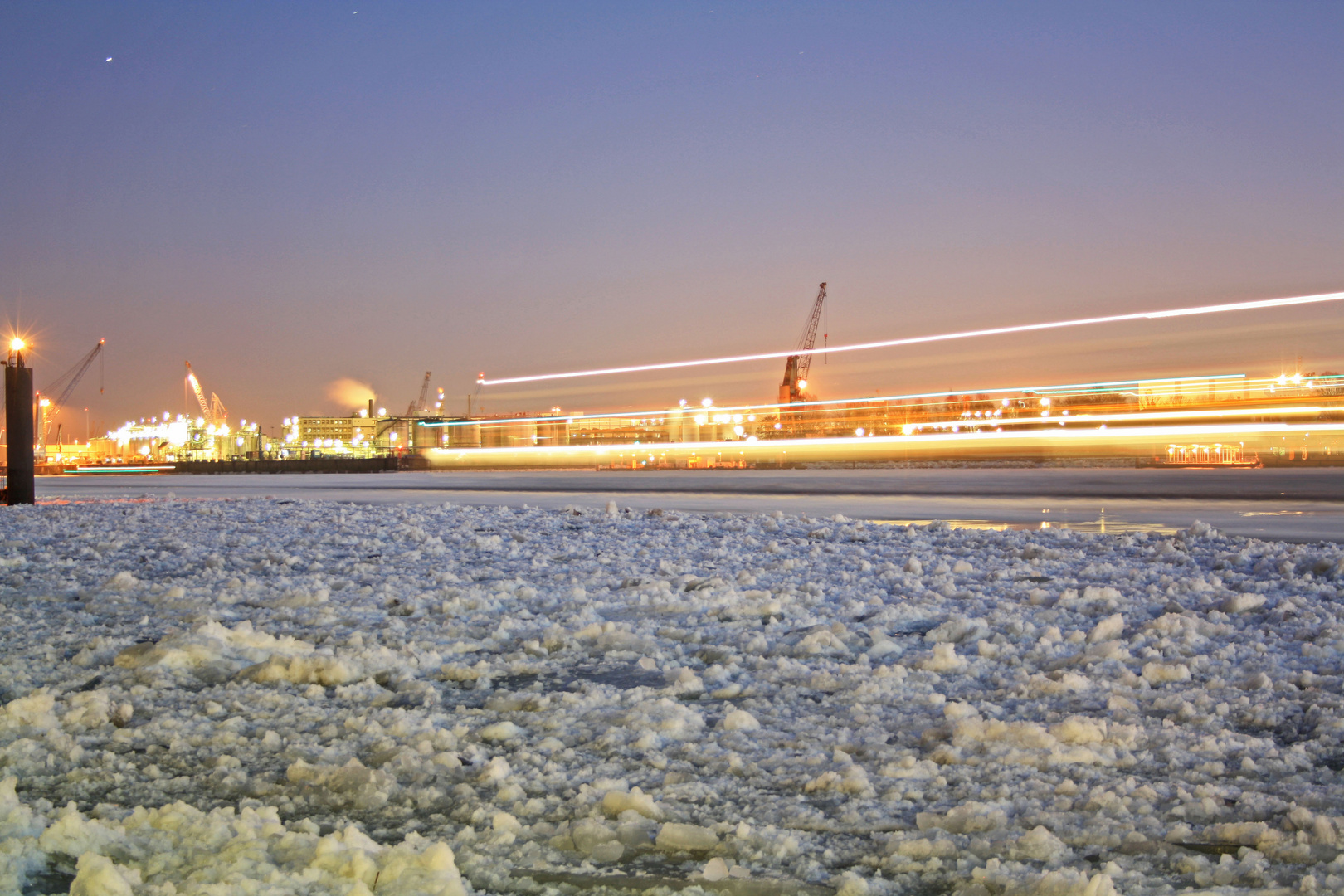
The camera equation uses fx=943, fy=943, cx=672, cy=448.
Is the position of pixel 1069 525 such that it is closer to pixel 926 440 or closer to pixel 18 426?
pixel 18 426

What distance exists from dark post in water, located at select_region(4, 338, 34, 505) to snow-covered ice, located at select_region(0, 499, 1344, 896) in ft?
40.9

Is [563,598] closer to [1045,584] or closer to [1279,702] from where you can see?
[1045,584]

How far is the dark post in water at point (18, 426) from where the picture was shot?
19719mm

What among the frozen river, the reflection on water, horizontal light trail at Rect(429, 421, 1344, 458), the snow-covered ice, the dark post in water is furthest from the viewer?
horizontal light trail at Rect(429, 421, 1344, 458)

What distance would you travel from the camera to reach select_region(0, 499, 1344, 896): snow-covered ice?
10.9ft

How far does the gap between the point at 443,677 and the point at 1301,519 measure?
54.8 ft

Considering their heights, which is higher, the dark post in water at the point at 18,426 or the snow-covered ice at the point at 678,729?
the dark post in water at the point at 18,426

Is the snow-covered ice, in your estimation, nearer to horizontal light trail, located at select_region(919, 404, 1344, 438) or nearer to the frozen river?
the frozen river

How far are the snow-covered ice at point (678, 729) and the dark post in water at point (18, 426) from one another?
1246 centimetres

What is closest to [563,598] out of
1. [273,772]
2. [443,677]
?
[443,677]

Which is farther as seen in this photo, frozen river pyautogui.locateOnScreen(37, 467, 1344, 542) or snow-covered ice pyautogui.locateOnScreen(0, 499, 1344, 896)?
frozen river pyautogui.locateOnScreen(37, 467, 1344, 542)

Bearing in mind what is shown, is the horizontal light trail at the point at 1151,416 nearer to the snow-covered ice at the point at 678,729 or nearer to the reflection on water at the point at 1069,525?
the reflection on water at the point at 1069,525

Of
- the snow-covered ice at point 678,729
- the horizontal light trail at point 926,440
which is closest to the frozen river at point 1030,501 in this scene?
the snow-covered ice at point 678,729

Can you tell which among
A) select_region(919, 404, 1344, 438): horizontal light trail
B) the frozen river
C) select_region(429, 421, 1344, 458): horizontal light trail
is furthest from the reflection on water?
select_region(919, 404, 1344, 438): horizontal light trail
